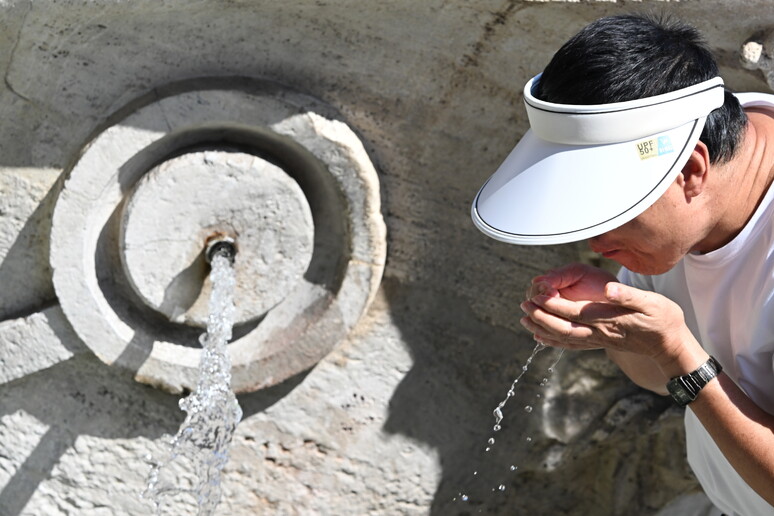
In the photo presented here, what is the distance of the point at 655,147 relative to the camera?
123 centimetres

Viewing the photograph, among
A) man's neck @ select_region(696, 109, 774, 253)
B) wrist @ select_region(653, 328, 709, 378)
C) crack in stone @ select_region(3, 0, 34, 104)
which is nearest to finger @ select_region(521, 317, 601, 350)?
wrist @ select_region(653, 328, 709, 378)

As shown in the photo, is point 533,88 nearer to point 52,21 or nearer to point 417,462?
point 52,21

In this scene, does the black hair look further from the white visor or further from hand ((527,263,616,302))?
hand ((527,263,616,302))

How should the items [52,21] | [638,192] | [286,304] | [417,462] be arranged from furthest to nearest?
[417,462] < [286,304] < [52,21] < [638,192]

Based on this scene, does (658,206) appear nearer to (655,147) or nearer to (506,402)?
(655,147)

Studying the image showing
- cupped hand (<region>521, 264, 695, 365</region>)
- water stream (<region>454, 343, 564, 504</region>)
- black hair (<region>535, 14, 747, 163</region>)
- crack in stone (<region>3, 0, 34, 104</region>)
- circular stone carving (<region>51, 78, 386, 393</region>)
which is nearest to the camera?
black hair (<region>535, 14, 747, 163</region>)

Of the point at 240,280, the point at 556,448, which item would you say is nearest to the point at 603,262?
the point at 556,448

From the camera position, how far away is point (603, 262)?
6.60 ft

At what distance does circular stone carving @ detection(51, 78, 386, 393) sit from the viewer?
1.75m

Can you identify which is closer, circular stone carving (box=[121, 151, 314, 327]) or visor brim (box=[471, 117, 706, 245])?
visor brim (box=[471, 117, 706, 245])

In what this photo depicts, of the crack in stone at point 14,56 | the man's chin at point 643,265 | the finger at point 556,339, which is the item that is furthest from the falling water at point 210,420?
the man's chin at point 643,265

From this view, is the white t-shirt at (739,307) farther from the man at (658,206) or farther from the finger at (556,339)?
the finger at (556,339)

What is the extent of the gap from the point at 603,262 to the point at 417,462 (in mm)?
580

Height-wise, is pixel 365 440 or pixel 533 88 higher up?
pixel 533 88
